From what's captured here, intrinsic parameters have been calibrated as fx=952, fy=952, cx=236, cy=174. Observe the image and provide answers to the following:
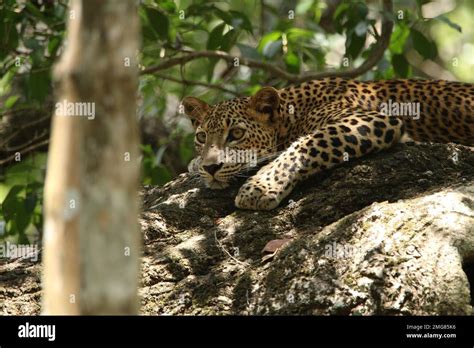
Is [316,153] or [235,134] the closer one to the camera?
[316,153]

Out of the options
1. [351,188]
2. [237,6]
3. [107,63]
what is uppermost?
[237,6]

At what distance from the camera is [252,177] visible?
9.07m

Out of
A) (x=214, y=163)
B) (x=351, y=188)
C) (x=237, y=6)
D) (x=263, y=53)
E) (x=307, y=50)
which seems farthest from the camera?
(x=237, y=6)

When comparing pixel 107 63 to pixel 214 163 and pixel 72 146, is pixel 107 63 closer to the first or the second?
pixel 72 146

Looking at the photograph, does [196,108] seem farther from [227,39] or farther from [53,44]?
[53,44]

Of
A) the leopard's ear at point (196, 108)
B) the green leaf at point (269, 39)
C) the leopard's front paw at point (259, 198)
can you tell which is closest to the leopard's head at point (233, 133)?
the leopard's ear at point (196, 108)

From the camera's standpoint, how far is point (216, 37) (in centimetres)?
1177

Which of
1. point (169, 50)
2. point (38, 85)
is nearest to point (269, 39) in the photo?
point (169, 50)

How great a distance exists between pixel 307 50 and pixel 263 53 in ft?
4.53

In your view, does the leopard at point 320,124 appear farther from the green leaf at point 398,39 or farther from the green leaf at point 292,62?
the green leaf at point 398,39

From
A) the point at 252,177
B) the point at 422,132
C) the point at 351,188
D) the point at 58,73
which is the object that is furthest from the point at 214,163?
the point at 58,73

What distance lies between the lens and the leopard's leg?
28.6 feet

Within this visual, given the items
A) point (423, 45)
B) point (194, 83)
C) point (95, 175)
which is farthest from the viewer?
point (194, 83)

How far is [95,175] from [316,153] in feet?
17.2
